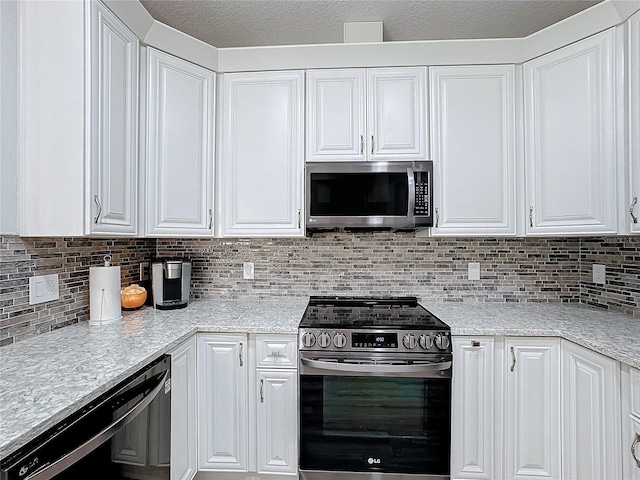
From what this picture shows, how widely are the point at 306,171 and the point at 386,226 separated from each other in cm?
57

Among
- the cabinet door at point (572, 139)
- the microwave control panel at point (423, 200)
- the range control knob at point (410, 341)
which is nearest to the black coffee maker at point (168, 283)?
the range control knob at point (410, 341)

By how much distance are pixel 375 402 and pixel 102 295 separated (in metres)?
1.46

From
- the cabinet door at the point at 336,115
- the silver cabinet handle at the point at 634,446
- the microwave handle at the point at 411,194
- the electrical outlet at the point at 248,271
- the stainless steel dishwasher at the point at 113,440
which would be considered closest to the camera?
the stainless steel dishwasher at the point at 113,440

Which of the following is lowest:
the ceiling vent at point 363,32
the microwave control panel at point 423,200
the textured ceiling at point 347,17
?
the microwave control panel at point 423,200

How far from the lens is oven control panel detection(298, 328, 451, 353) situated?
5.63 ft

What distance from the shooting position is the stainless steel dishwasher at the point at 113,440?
2.81 feet

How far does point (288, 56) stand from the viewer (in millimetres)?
2098

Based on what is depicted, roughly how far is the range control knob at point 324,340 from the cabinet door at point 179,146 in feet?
3.04

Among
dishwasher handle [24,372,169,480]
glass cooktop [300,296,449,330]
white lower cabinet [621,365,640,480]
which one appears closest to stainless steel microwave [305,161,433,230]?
glass cooktop [300,296,449,330]

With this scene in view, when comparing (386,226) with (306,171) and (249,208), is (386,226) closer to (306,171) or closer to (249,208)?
(306,171)

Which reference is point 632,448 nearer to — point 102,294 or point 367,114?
point 367,114

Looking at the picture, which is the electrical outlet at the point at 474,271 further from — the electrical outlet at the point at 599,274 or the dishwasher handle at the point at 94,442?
the dishwasher handle at the point at 94,442

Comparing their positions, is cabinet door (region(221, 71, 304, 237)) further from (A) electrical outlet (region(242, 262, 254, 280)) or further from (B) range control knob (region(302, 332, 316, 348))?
(B) range control knob (region(302, 332, 316, 348))

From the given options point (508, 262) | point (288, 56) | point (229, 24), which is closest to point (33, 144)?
point (229, 24)
